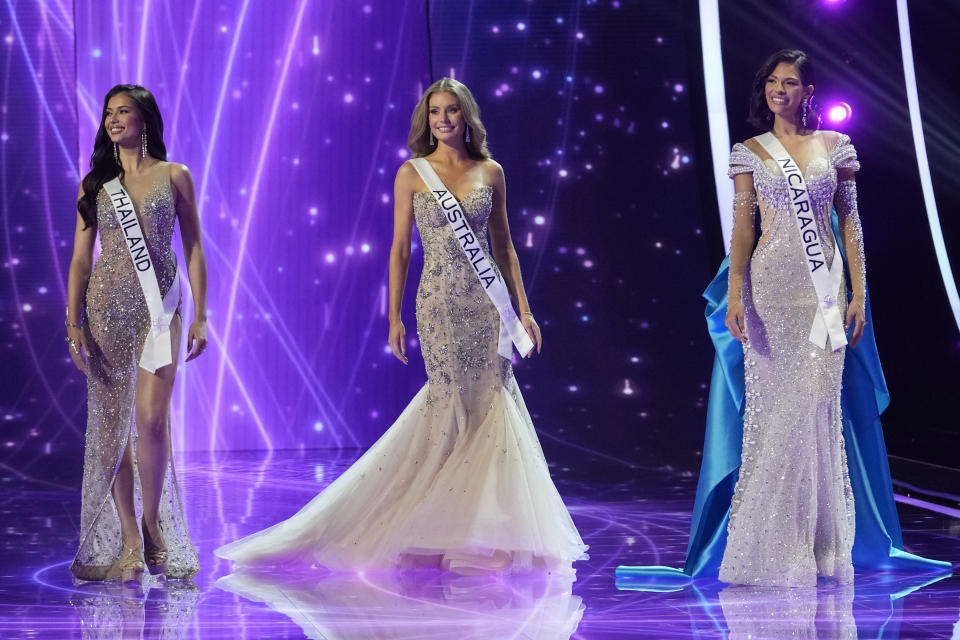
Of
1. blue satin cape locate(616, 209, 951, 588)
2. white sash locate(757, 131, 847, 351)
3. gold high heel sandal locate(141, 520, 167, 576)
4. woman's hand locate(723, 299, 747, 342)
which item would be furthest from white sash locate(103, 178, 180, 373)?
white sash locate(757, 131, 847, 351)

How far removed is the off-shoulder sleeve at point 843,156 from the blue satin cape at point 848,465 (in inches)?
6.0

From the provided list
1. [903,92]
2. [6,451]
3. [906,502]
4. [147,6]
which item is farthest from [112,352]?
[147,6]

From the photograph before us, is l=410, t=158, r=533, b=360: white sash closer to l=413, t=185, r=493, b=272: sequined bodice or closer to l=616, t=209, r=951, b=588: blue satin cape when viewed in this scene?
l=413, t=185, r=493, b=272: sequined bodice

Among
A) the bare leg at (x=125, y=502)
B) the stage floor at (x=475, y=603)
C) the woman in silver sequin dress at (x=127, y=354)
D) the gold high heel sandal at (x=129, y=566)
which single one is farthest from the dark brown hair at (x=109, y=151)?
the stage floor at (x=475, y=603)

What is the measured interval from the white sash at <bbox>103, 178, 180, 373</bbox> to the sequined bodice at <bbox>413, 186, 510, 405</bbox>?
782 millimetres

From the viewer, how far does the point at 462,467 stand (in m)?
3.41

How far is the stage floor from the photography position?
2533mm

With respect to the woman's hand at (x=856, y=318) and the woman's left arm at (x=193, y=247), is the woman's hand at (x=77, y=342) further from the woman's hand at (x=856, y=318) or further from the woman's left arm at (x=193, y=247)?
the woman's hand at (x=856, y=318)

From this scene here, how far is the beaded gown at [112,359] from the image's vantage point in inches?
124

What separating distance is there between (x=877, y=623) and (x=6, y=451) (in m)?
5.49

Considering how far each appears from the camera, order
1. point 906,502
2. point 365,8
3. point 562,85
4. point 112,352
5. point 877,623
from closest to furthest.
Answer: point 877,623 → point 112,352 → point 906,502 → point 562,85 → point 365,8

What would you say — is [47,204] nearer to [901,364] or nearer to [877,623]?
[901,364]

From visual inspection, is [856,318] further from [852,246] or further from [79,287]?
[79,287]

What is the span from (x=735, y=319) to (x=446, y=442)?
0.90m
